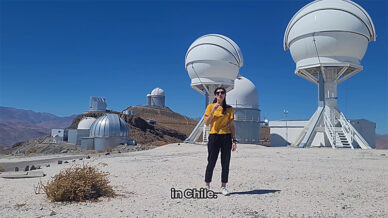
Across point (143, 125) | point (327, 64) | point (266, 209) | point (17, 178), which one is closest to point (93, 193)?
point (266, 209)

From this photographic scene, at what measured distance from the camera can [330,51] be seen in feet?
64.5

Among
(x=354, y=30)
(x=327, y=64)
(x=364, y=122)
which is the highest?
(x=354, y=30)

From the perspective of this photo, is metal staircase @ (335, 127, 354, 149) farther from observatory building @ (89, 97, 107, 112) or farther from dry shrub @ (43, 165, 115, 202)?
observatory building @ (89, 97, 107, 112)

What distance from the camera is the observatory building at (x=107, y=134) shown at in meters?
28.7

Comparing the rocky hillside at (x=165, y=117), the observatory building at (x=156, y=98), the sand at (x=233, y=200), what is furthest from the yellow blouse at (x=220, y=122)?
the observatory building at (x=156, y=98)

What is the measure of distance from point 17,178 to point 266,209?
218 inches

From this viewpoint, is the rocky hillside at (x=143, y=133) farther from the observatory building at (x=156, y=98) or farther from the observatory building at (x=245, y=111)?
the observatory building at (x=245, y=111)

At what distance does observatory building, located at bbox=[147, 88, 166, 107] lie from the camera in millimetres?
69750

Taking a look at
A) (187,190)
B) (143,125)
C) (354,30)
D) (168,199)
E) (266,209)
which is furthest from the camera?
(143,125)

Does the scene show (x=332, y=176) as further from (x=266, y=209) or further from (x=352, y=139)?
(x=352, y=139)

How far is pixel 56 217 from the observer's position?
3.37m

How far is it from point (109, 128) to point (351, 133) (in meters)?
21.0

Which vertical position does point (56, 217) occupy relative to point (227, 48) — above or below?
below

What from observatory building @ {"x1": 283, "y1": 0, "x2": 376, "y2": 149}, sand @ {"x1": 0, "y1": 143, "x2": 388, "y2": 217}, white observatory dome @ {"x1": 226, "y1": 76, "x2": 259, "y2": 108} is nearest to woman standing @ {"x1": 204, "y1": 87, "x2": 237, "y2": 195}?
sand @ {"x1": 0, "y1": 143, "x2": 388, "y2": 217}
